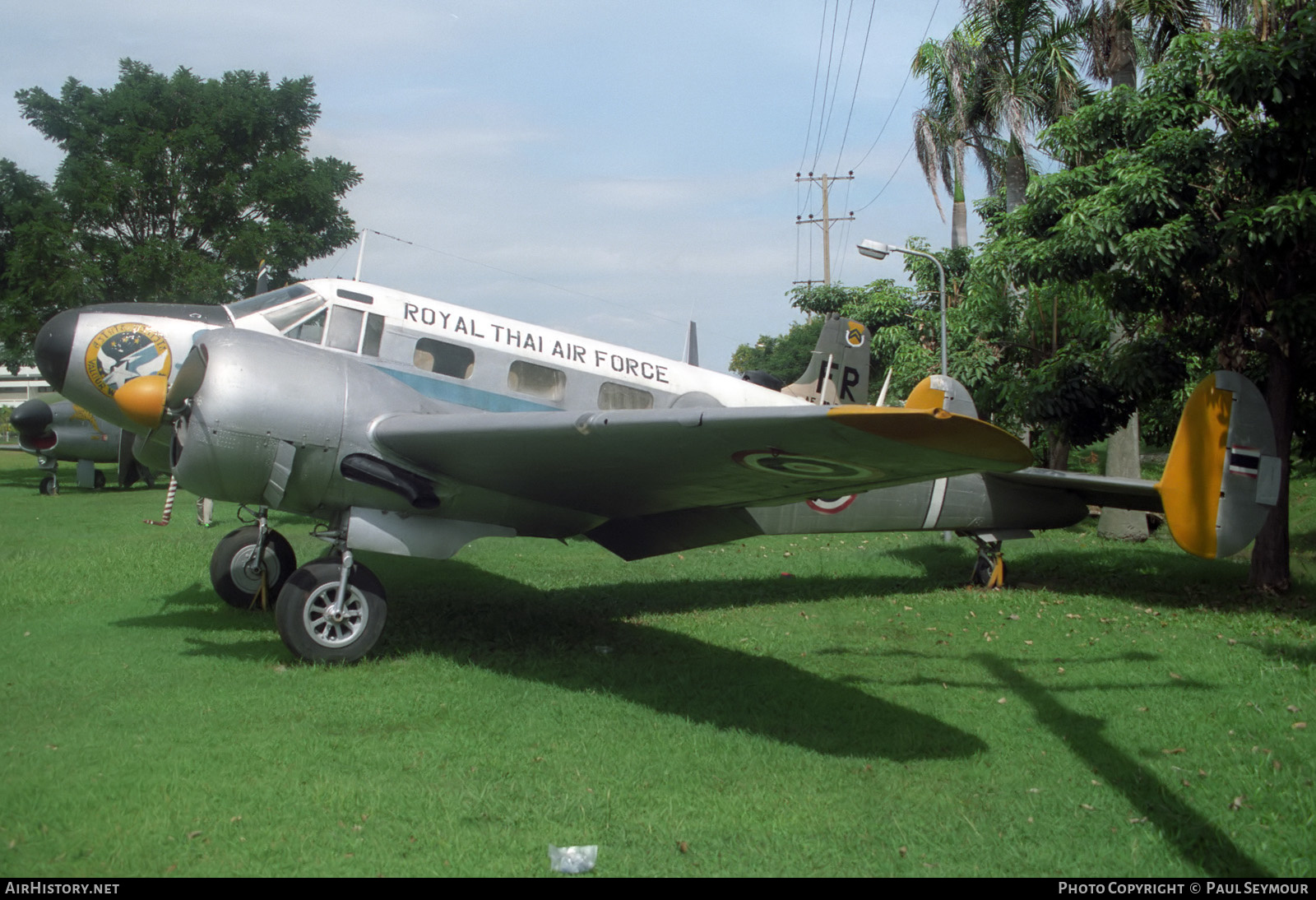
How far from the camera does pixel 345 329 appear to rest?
25.9ft

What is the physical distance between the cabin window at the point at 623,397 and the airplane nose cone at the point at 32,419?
2185 centimetres

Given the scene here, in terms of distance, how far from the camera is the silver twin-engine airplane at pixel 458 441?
5707 mm

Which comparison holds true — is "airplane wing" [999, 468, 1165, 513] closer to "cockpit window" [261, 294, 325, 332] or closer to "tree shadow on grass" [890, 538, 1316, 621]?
"tree shadow on grass" [890, 538, 1316, 621]

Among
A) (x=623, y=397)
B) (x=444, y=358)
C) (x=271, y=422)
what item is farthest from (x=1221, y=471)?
(x=271, y=422)

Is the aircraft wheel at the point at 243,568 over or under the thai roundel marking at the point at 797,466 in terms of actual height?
under

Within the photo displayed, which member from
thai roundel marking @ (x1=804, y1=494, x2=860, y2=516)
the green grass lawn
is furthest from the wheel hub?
thai roundel marking @ (x1=804, y1=494, x2=860, y2=516)

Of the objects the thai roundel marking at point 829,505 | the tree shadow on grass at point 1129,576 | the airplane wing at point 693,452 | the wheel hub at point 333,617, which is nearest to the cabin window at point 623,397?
the airplane wing at point 693,452

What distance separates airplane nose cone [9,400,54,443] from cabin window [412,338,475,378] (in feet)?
70.1

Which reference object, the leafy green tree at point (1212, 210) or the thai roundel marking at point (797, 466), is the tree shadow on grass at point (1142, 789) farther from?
the leafy green tree at point (1212, 210)

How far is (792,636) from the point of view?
27.6 feet

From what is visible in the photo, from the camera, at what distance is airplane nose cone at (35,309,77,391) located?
7.39 metres

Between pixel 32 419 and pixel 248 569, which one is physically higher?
pixel 32 419

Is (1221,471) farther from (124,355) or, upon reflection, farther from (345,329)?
(124,355)

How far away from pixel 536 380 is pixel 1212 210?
294 inches
